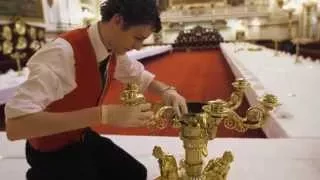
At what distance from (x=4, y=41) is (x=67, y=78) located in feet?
23.5

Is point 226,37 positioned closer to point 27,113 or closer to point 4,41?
point 4,41

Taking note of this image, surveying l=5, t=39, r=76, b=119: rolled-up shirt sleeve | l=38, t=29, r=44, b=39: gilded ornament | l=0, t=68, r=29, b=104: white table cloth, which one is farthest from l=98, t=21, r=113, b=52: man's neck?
l=38, t=29, r=44, b=39: gilded ornament

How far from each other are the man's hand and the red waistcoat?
0.70ft

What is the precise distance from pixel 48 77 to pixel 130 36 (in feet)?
0.80

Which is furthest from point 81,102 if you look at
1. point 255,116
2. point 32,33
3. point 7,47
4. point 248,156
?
point 32,33

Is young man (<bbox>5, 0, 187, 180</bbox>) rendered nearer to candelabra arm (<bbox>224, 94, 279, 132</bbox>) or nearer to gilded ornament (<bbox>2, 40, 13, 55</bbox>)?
candelabra arm (<bbox>224, 94, 279, 132</bbox>)

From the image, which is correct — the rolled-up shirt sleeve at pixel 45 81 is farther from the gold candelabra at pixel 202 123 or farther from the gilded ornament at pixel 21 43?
the gilded ornament at pixel 21 43

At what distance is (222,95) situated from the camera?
428cm

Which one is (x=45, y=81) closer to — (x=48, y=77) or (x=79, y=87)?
(x=48, y=77)

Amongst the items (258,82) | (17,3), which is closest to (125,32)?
(258,82)

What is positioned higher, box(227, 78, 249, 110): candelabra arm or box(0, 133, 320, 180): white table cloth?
box(227, 78, 249, 110): candelabra arm

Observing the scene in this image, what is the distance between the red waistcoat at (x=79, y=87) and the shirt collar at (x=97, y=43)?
0.02 meters

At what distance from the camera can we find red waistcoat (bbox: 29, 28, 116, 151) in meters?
0.98

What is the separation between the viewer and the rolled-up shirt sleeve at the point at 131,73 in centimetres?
127
